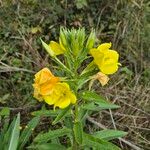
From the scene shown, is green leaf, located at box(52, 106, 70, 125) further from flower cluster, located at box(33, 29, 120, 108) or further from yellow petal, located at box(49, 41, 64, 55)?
yellow petal, located at box(49, 41, 64, 55)

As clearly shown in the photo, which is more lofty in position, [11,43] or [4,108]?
[11,43]

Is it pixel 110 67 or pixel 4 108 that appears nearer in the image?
pixel 110 67

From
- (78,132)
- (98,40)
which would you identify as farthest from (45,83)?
(98,40)

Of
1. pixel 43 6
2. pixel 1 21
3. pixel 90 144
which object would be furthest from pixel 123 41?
pixel 90 144

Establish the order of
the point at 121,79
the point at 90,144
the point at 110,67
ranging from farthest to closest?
the point at 121,79 < the point at 90,144 < the point at 110,67

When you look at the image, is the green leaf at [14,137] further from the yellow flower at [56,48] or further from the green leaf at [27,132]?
the yellow flower at [56,48]

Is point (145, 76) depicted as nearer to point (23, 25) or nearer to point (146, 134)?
point (146, 134)

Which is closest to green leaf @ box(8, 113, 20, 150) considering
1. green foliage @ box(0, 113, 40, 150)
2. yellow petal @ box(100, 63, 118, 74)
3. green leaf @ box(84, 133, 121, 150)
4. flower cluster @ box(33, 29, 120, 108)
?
green foliage @ box(0, 113, 40, 150)
